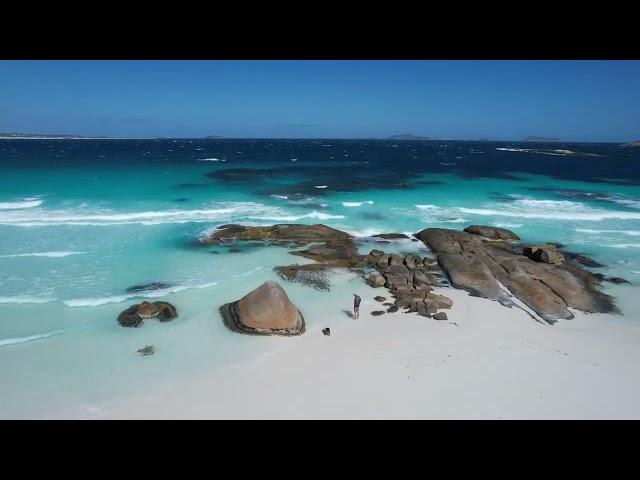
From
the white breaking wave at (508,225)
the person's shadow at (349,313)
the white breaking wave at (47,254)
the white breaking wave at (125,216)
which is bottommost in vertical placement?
the person's shadow at (349,313)

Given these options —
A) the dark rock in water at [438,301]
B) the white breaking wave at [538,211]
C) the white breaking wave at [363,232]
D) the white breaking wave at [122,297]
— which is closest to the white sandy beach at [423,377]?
the dark rock in water at [438,301]

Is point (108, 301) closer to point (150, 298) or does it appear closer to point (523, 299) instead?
point (150, 298)

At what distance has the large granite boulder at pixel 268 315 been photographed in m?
14.1

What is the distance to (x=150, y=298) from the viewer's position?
17.0 meters

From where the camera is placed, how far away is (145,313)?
49.5 ft

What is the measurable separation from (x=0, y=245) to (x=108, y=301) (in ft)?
40.2

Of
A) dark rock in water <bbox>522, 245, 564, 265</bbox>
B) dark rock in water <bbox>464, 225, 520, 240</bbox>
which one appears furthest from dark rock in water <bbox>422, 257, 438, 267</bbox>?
dark rock in water <bbox>464, 225, 520, 240</bbox>

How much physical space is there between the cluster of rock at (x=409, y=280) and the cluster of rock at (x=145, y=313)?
8550 millimetres

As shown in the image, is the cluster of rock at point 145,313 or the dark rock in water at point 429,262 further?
the dark rock in water at point 429,262

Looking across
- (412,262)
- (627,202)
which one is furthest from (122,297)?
(627,202)

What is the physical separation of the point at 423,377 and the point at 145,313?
33.5 feet

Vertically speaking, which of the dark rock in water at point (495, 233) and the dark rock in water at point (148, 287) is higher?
the dark rock in water at point (495, 233)

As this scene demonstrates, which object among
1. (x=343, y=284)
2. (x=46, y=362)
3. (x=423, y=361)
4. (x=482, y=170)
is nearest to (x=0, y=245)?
(x=46, y=362)

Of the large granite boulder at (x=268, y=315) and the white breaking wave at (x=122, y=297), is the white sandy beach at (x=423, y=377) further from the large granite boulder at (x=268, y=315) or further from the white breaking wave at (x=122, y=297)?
the white breaking wave at (x=122, y=297)
